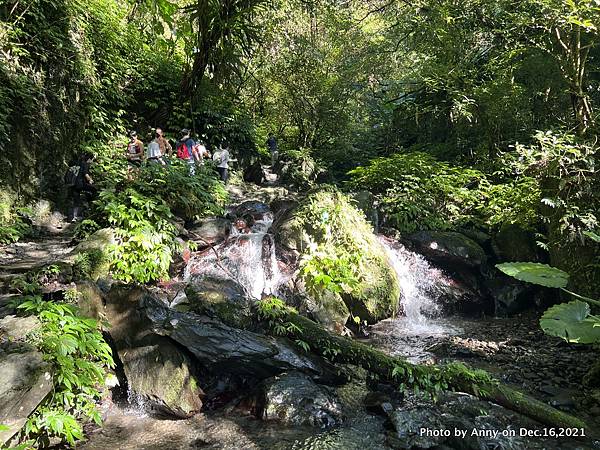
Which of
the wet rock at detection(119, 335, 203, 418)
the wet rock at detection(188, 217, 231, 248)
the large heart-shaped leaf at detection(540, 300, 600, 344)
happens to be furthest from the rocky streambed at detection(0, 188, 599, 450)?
the large heart-shaped leaf at detection(540, 300, 600, 344)

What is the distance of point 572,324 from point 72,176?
10535 mm

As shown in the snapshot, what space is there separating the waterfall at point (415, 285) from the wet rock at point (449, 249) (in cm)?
26

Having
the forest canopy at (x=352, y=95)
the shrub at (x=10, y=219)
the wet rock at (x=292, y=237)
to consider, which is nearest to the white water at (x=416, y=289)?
the forest canopy at (x=352, y=95)

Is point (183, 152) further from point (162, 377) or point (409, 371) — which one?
point (409, 371)

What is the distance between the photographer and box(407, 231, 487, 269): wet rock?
9.98 meters

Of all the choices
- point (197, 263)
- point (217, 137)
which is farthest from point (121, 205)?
point (217, 137)

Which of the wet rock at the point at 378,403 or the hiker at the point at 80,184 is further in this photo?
the hiker at the point at 80,184

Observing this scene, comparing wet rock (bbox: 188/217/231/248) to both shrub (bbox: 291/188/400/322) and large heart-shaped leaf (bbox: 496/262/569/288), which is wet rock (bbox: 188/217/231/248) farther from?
large heart-shaped leaf (bbox: 496/262/569/288)

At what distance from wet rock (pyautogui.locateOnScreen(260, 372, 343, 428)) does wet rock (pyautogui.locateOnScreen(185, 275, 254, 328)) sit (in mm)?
1169

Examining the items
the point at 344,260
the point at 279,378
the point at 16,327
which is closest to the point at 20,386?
the point at 16,327

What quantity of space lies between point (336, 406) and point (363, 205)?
6.97m

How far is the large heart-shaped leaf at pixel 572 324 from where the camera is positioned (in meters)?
3.29

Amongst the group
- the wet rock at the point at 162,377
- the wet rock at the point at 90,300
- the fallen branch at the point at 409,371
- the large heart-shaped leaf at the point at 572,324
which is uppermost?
the large heart-shaped leaf at the point at 572,324

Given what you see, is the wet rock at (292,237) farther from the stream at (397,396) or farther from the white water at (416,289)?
the white water at (416,289)
